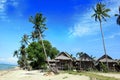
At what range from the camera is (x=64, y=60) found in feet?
235

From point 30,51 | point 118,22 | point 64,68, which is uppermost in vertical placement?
point 118,22

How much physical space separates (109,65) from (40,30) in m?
22.1

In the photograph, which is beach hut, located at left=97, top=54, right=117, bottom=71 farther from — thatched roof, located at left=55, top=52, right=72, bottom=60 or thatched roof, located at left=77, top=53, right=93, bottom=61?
thatched roof, located at left=55, top=52, right=72, bottom=60

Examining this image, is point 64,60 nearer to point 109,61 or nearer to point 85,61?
point 85,61

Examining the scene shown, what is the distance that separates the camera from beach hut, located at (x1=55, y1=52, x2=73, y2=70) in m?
70.6

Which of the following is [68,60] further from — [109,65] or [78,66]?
[109,65]

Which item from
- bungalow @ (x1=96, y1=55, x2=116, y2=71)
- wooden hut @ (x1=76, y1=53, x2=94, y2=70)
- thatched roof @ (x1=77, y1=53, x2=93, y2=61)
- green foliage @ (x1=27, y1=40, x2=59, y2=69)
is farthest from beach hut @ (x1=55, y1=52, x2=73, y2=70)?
green foliage @ (x1=27, y1=40, x2=59, y2=69)

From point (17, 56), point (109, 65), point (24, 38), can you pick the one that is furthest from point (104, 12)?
point (17, 56)

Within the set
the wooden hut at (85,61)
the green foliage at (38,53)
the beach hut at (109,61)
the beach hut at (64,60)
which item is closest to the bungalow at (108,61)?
the beach hut at (109,61)

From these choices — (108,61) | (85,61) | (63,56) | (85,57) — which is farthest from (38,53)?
(108,61)

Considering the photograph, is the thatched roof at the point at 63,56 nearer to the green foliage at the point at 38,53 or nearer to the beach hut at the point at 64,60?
the beach hut at the point at 64,60

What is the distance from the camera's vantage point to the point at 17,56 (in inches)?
4402

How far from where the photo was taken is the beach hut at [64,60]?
70625 millimetres

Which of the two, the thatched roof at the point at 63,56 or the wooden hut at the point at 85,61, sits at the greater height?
the thatched roof at the point at 63,56
